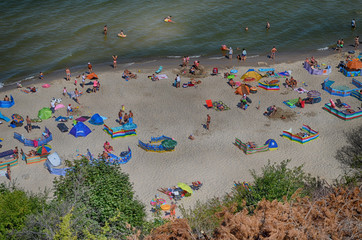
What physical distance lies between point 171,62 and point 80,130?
Answer: 1973 centimetres

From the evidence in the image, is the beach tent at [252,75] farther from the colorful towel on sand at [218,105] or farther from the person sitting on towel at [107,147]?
the person sitting on towel at [107,147]

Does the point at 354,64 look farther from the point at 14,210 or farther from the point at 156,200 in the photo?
the point at 14,210

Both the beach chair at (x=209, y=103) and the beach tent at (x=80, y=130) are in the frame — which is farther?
the beach chair at (x=209, y=103)

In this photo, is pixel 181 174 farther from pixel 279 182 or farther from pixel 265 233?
pixel 265 233

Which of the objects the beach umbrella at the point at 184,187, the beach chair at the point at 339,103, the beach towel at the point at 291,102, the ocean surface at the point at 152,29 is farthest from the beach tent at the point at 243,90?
the beach umbrella at the point at 184,187

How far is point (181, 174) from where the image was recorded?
29484 millimetres

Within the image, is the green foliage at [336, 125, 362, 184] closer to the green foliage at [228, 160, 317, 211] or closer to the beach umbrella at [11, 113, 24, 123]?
the green foliage at [228, 160, 317, 211]

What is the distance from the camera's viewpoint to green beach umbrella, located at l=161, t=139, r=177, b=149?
31.3m

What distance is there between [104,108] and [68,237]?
22265 millimetres

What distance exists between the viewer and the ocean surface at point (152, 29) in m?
52.3

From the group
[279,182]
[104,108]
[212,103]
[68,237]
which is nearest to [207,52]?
[212,103]

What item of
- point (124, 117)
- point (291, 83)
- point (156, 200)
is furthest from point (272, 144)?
point (124, 117)

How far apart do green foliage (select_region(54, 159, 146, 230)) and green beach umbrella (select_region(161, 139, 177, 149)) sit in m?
8.48

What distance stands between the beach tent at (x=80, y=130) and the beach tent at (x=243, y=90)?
15542mm
